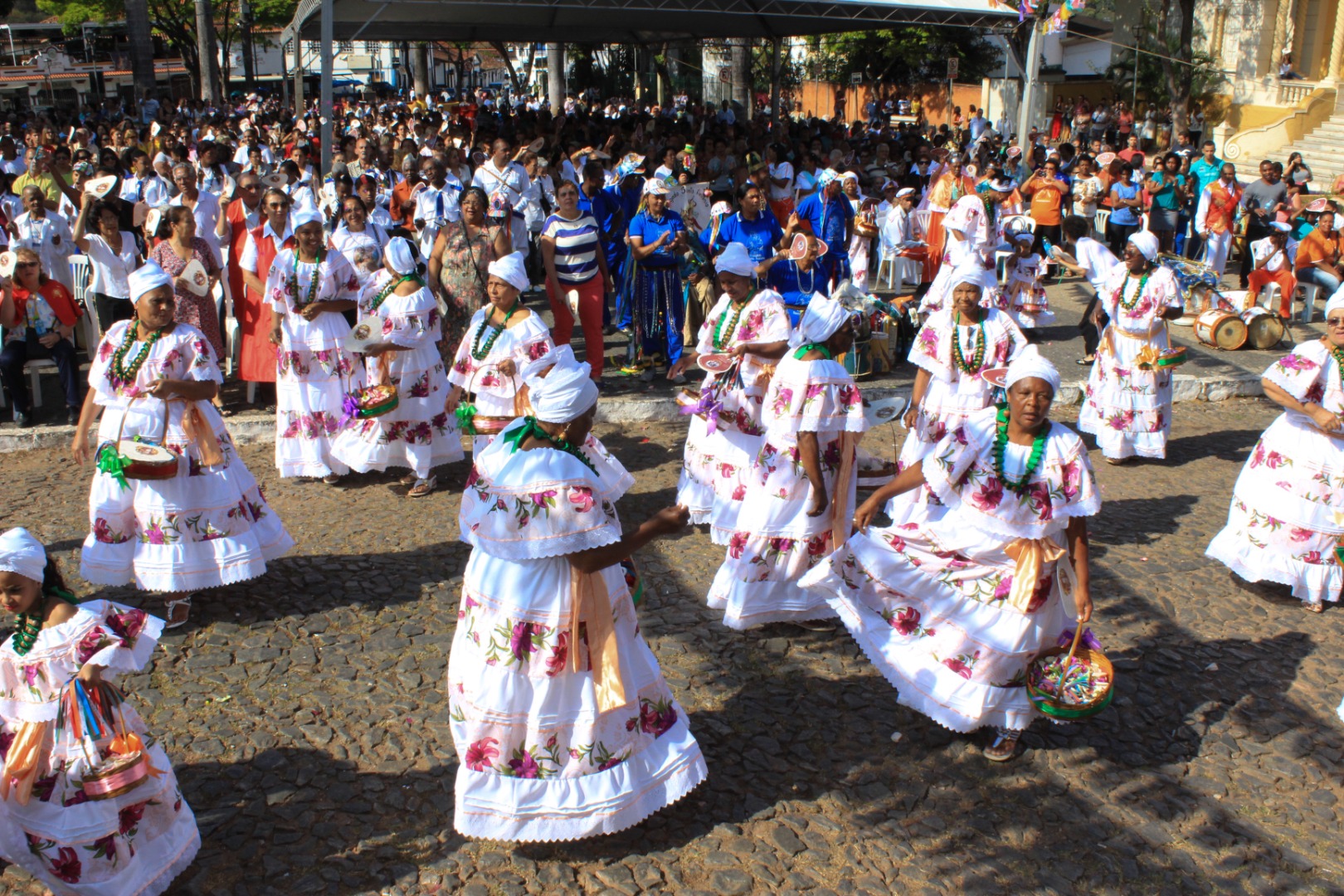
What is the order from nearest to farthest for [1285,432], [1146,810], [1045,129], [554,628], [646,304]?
[554,628] → [1146,810] → [1285,432] → [646,304] → [1045,129]

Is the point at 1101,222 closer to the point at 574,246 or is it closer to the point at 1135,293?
the point at 1135,293

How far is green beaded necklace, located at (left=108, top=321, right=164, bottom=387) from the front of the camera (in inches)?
221

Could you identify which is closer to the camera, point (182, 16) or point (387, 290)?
point (387, 290)

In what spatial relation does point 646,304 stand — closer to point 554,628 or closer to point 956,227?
point 956,227

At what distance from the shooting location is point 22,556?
3.67m

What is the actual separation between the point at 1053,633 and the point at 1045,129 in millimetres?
34793

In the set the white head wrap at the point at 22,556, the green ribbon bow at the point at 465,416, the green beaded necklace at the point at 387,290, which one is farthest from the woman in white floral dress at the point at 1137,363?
the white head wrap at the point at 22,556

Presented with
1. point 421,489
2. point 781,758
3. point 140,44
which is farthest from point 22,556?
point 140,44

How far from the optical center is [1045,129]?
35875mm

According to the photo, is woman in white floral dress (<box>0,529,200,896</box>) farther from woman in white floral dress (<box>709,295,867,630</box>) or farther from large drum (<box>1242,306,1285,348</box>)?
large drum (<box>1242,306,1285,348</box>)

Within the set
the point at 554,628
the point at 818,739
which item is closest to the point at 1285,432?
the point at 818,739

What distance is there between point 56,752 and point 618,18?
18594 mm

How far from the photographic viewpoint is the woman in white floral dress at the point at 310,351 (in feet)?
25.8

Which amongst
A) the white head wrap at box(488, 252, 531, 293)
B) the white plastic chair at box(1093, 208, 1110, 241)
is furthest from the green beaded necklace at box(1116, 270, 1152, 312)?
the white plastic chair at box(1093, 208, 1110, 241)
